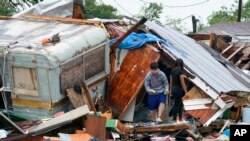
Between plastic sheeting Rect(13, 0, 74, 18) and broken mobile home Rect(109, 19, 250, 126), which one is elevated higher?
plastic sheeting Rect(13, 0, 74, 18)

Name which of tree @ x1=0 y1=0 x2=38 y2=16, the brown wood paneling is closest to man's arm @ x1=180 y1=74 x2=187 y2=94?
the brown wood paneling

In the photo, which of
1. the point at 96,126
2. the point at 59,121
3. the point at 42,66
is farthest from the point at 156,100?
the point at 42,66

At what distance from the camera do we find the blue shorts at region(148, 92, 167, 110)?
10212mm

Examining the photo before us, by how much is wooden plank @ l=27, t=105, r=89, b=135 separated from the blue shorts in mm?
1801

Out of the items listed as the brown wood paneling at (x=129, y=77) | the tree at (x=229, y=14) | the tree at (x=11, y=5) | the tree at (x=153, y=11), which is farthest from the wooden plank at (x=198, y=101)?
the tree at (x=229, y=14)

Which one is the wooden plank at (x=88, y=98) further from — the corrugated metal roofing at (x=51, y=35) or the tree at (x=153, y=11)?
the tree at (x=153, y=11)

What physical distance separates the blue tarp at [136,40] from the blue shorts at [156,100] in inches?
57.5

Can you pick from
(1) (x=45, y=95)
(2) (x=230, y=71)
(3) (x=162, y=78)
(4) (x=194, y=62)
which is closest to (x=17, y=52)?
(1) (x=45, y=95)

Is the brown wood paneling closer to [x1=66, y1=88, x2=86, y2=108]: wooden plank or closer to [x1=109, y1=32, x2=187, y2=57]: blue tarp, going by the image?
[x1=109, y1=32, x2=187, y2=57]: blue tarp

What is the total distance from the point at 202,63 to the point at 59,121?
5113 millimetres

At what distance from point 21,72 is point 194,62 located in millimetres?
4822

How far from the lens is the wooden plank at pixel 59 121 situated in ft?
27.4

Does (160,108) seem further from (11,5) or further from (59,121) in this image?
(11,5)

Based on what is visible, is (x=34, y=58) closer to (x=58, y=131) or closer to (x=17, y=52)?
(x=17, y=52)
